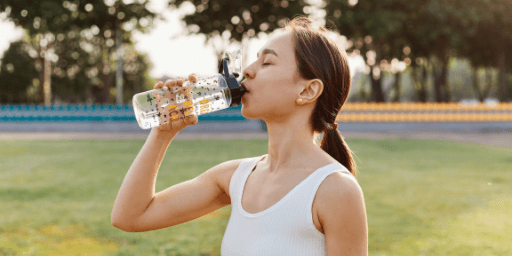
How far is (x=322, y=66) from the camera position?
5.36 ft

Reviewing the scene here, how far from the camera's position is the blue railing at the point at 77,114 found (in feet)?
77.2

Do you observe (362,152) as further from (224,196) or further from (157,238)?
(224,196)

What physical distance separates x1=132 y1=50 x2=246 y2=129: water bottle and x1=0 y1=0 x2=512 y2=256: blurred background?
0.07 m

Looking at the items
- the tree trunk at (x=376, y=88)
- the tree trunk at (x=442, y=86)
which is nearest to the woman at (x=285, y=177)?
the tree trunk at (x=376, y=88)

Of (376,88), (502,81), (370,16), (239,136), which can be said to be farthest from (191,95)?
(502,81)

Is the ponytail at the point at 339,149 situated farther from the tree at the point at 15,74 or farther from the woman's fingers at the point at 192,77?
the tree at the point at 15,74

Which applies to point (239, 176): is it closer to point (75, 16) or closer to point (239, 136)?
point (239, 136)

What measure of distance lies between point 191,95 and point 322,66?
1.78 feet

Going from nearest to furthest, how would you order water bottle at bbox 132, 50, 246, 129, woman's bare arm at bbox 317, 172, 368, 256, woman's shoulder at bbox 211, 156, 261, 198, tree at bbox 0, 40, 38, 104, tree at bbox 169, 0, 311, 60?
woman's bare arm at bbox 317, 172, 368, 256 → water bottle at bbox 132, 50, 246, 129 → woman's shoulder at bbox 211, 156, 261, 198 → tree at bbox 169, 0, 311, 60 → tree at bbox 0, 40, 38, 104

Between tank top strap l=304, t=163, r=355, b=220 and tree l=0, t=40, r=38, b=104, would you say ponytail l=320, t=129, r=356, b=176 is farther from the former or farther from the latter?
tree l=0, t=40, r=38, b=104

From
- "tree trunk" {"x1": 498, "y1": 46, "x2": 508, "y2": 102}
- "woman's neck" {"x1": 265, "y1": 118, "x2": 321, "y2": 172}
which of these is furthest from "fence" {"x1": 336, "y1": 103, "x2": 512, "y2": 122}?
"woman's neck" {"x1": 265, "y1": 118, "x2": 321, "y2": 172}

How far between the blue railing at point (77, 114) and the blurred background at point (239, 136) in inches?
2.7

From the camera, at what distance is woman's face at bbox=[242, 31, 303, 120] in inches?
63.5

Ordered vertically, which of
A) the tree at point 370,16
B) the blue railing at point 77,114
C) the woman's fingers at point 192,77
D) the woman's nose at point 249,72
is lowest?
the blue railing at point 77,114
